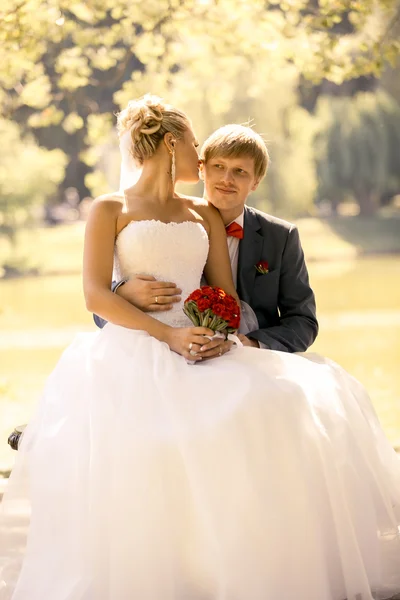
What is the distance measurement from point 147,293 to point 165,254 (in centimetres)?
16

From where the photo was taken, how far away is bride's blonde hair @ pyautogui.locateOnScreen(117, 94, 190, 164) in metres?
2.81

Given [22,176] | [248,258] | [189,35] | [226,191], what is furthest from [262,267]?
[22,176]

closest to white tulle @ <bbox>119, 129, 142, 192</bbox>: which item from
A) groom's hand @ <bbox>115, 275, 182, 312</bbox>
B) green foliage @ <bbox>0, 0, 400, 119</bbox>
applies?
groom's hand @ <bbox>115, 275, 182, 312</bbox>

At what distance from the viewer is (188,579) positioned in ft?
7.50

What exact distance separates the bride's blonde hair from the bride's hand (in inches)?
24.2

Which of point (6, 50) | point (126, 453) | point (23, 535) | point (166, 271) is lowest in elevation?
point (23, 535)

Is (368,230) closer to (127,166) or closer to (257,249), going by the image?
(257,249)

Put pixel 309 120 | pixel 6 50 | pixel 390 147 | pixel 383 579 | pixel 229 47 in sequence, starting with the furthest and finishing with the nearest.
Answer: pixel 390 147, pixel 309 120, pixel 229 47, pixel 6 50, pixel 383 579

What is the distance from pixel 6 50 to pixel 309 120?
6.88m

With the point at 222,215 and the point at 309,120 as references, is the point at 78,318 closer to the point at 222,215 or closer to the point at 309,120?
the point at 309,120

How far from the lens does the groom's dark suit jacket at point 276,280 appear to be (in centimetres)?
310

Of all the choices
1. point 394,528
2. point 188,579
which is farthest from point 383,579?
point 188,579

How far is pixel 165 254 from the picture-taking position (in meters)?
2.85

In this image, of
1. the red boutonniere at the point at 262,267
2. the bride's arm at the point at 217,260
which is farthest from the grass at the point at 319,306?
the bride's arm at the point at 217,260
